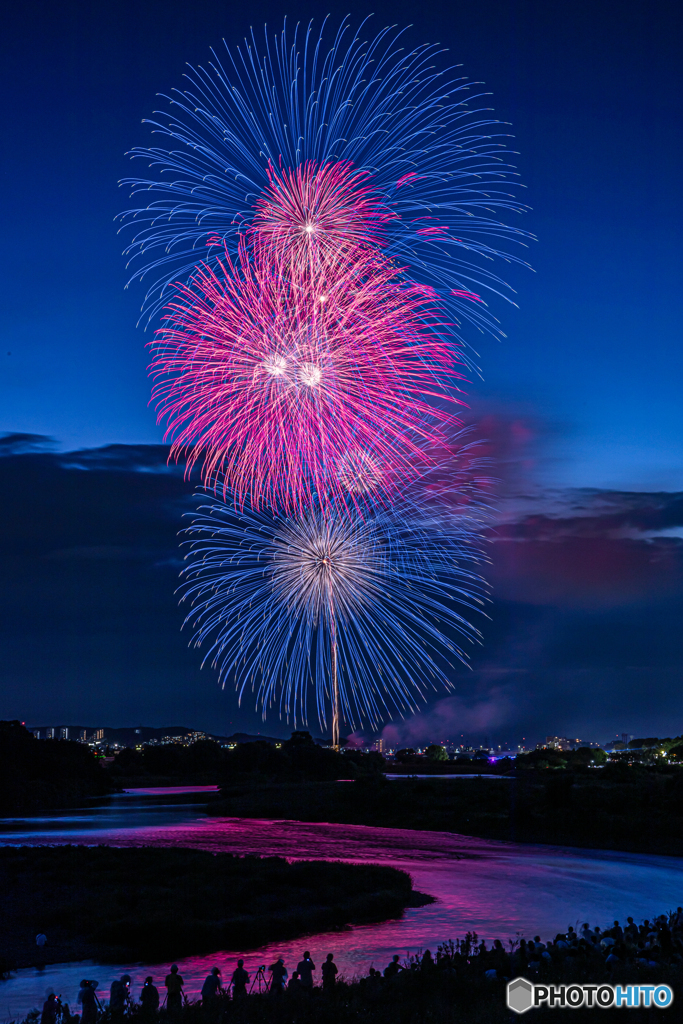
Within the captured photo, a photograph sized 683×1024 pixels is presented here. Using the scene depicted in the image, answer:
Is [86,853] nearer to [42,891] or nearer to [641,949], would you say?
[42,891]

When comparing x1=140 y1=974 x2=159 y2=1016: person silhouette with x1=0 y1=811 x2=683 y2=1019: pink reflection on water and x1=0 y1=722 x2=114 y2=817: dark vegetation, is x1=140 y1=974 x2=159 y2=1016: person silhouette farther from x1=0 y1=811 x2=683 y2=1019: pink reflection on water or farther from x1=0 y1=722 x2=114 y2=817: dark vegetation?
x1=0 y1=722 x2=114 y2=817: dark vegetation

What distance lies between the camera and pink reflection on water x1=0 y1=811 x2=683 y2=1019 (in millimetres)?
30641

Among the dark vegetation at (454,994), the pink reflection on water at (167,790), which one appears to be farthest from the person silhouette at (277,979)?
the pink reflection on water at (167,790)

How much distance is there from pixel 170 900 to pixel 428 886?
1608 cm

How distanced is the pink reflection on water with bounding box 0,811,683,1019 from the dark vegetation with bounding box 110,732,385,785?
50.9 metres

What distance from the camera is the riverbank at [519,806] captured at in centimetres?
7069

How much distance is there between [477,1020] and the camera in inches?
674

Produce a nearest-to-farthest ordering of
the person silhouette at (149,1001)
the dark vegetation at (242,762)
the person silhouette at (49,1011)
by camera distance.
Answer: the person silhouette at (49,1011) → the person silhouette at (149,1001) → the dark vegetation at (242,762)

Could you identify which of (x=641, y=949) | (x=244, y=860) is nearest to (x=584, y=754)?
(x=244, y=860)

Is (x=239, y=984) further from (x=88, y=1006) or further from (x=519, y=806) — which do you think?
(x=519, y=806)

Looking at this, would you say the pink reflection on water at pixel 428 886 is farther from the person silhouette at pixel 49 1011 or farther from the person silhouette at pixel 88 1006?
the person silhouette at pixel 88 1006

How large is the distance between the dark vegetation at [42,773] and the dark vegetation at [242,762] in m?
26.4

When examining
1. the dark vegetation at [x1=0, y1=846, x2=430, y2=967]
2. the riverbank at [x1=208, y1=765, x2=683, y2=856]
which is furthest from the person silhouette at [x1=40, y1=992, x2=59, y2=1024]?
the riverbank at [x1=208, y1=765, x2=683, y2=856]

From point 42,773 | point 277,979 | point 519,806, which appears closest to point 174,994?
point 277,979
